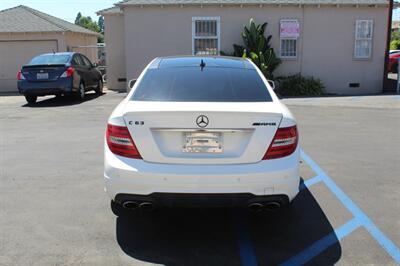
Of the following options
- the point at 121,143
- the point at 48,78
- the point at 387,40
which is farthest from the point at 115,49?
the point at 121,143

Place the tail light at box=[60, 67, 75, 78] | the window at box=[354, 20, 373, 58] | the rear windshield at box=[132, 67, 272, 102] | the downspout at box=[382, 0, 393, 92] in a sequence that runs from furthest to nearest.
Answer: the window at box=[354, 20, 373, 58] < the downspout at box=[382, 0, 393, 92] < the tail light at box=[60, 67, 75, 78] < the rear windshield at box=[132, 67, 272, 102]

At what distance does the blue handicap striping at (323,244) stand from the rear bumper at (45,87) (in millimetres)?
11154

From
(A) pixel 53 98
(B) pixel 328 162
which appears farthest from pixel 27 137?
(A) pixel 53 98

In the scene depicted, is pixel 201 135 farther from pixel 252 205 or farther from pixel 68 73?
pixel 68 73

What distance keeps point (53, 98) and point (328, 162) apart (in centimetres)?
1171

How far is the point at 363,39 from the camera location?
694 inches

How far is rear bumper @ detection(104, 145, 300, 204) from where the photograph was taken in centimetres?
378

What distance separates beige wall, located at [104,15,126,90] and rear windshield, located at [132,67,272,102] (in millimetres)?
14853

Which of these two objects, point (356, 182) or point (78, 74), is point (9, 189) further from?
point (78, 74)

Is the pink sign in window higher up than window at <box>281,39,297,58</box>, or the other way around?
the pink sign in window

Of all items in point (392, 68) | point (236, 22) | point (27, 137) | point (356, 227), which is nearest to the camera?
point (356, 227)

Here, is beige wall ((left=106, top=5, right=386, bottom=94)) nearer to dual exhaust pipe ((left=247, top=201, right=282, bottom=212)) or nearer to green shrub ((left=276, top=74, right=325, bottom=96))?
green shrub ((left=276, top=74, right=325, bottom=96))

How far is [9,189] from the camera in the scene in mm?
5605

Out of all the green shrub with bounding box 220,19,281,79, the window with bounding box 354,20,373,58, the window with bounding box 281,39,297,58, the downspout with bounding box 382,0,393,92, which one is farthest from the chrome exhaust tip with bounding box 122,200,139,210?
the downspout with bounding box 382,0,393,92
